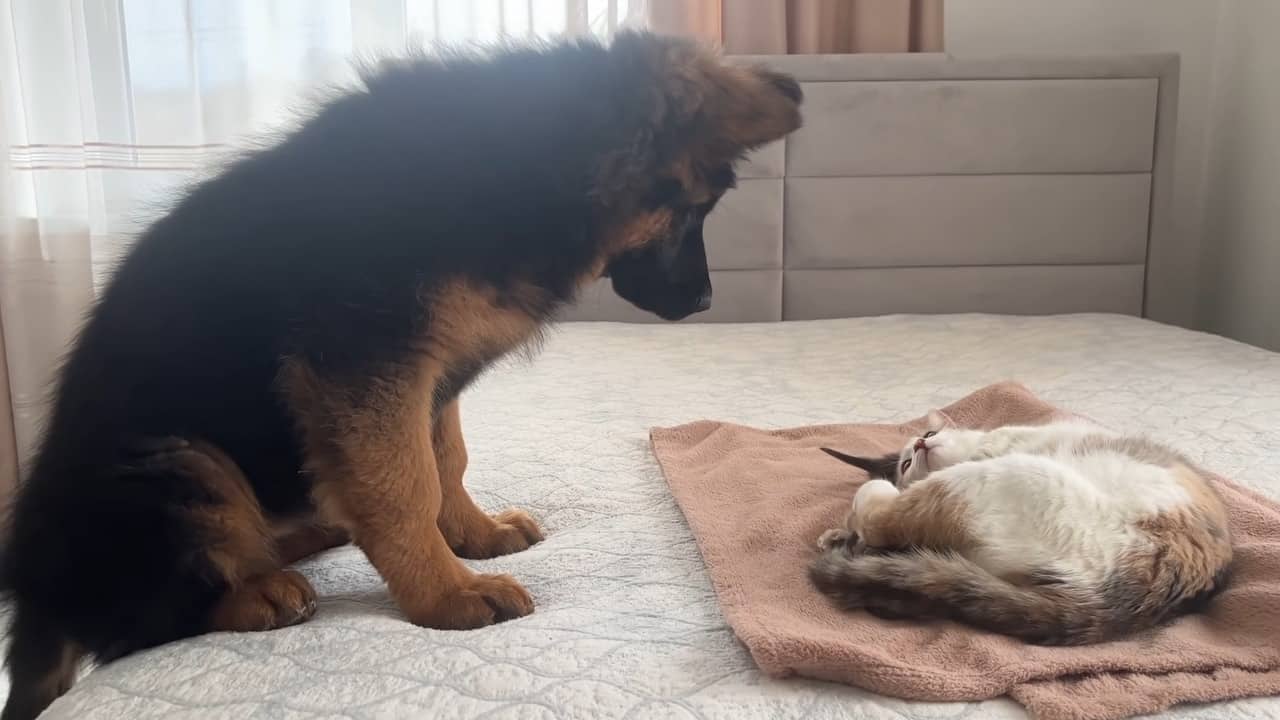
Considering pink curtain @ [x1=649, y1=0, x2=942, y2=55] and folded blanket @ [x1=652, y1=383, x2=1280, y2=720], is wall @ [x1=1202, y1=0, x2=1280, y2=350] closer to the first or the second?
pink curtain @ [x1=649, y1=0, x2=942, y2=55]

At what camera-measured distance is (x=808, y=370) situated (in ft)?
7.89

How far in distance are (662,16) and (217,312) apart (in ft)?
8.04

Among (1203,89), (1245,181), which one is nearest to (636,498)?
(1245,181)

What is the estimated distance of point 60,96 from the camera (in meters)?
2.92

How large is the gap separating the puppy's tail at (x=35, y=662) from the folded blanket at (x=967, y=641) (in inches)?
28.3

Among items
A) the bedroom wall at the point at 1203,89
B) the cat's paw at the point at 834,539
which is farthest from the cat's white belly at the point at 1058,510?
the bedroom wall at the point at 1203,89

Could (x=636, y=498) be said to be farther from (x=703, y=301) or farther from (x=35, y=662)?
(x=35, y=662)

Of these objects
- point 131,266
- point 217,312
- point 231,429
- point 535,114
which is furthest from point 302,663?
point 535,114

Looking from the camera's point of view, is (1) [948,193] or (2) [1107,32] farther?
(2) [1107,32]

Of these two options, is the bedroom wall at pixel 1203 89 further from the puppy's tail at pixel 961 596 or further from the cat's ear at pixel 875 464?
the puppy's tail at pixel 961 596

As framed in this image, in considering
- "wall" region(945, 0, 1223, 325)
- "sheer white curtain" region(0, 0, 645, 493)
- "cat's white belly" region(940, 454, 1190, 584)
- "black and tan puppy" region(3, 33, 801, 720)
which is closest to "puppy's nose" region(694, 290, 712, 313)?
"black and tan puppy" region(3, 33, 801, 720)

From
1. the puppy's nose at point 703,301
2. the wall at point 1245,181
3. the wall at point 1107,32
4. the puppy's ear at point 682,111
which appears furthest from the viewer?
the wall at point 1107,32

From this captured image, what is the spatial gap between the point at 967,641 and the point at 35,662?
3.20 ft

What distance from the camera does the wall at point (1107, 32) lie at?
3.69 metres
